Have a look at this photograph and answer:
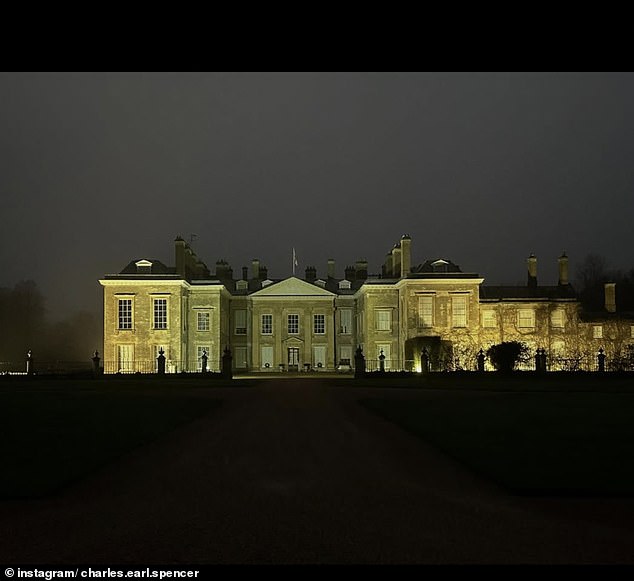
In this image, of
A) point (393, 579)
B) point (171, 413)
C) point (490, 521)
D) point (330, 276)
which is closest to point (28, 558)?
point (393, 579)

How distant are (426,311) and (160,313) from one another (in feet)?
50.0

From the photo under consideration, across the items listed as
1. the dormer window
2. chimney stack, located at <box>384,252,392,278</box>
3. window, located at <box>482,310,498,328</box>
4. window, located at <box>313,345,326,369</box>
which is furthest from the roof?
the dormer window

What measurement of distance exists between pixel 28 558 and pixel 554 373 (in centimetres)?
2948

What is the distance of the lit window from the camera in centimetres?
4866

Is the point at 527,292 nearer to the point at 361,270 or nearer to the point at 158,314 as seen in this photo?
the point at 361,270

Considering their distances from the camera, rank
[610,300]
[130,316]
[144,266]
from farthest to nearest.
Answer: [610,300], [144,266], [130,316]

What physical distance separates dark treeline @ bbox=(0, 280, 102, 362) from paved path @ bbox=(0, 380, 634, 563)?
5024cm

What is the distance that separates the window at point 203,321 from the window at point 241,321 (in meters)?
3.97

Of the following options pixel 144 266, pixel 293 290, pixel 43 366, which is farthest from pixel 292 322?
pixel 43 366

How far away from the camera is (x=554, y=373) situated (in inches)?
1276

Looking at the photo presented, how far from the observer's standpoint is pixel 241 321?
49.1m

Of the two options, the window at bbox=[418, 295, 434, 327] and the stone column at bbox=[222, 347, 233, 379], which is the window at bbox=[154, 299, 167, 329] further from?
the window at bbox=[418, 295, 434, 327]

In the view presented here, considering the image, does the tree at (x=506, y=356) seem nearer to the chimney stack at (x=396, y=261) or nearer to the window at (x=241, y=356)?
the chimney stack at (x=396, y=261)

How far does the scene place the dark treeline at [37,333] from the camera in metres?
58.7
